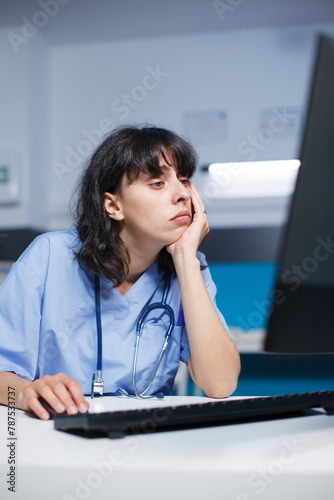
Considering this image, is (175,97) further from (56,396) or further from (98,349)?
(56,396)

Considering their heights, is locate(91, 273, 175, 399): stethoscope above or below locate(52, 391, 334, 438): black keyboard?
below

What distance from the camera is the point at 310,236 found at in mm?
503

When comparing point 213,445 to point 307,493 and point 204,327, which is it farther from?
point 204,327

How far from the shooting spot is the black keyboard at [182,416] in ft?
1.80

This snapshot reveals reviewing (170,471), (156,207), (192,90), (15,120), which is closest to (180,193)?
(156,207)

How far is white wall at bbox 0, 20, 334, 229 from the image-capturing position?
3303mm

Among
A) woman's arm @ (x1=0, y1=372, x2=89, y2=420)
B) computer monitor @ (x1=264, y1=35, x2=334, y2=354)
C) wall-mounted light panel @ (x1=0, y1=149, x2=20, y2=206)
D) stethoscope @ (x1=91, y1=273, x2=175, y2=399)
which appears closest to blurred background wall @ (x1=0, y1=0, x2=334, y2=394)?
wall-mounted light panel @ (x1=0, y1=149, x2=20, y2=206)

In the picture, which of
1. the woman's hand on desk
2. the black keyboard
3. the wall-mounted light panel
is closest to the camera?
the black keyboard

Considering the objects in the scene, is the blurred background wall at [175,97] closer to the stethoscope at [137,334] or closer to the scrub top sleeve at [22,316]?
the stethoscope at [137,334]

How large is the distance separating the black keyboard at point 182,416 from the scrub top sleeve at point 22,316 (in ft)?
1.63

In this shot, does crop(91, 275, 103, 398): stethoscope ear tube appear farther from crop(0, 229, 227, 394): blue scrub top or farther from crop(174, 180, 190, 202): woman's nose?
crop(174, 180, 190, 202): woman's nose

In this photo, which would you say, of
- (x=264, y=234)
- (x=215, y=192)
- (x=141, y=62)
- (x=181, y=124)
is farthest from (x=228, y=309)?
(x=141, y=62)

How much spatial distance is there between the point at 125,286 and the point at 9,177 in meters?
2.39

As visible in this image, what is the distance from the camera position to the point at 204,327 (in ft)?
3.67
